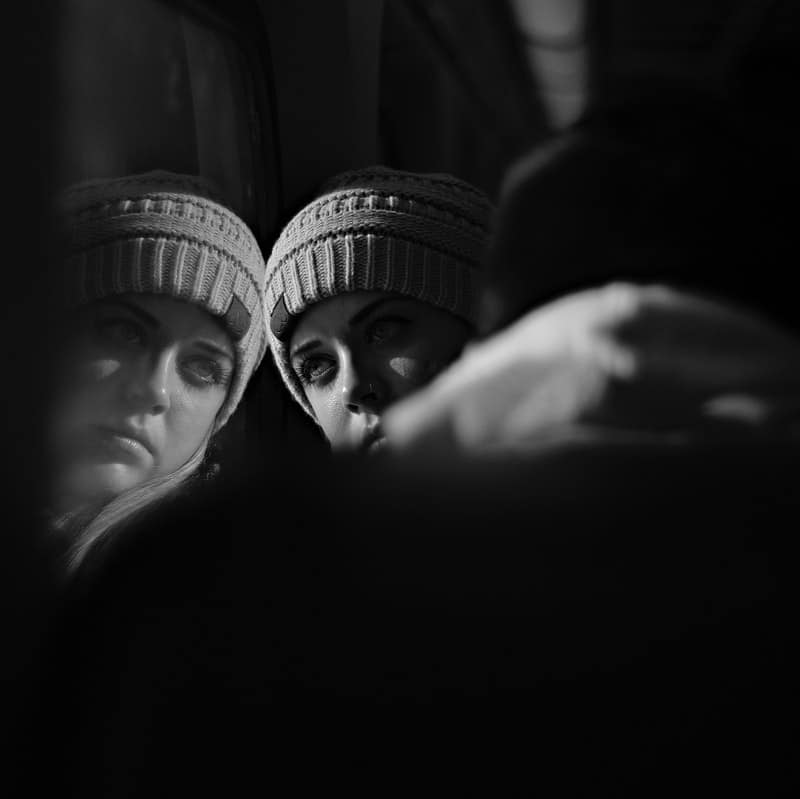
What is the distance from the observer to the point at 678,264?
1.70 ft

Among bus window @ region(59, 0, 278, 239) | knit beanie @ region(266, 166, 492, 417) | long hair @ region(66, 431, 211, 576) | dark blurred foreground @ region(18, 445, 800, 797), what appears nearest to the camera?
dark blurred foreground @ region(18, 445, 800, 797)

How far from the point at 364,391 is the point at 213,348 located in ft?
0.79

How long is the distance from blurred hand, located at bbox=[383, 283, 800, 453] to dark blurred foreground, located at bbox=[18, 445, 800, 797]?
0.07 feet

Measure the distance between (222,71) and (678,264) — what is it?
1.02 m

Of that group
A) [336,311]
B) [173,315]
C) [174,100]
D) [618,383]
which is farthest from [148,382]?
[618,383]

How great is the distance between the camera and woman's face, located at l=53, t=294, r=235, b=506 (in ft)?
4.30

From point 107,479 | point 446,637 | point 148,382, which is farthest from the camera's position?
point 148,382

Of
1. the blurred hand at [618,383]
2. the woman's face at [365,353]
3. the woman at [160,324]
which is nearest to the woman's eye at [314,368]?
the woman's face at [365,353]

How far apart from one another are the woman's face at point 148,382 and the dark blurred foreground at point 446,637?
2.78 feet

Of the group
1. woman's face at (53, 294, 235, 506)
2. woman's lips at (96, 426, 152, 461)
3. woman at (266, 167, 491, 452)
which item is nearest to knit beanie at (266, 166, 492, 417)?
woman at (266, 167, 491, 452)

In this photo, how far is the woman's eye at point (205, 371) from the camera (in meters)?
1.44

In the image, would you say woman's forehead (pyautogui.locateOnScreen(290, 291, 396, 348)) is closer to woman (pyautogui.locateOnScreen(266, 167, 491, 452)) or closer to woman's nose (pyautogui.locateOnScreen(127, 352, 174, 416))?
woman (pyautogui.locateOnScreen(266, 167, 491, 452))

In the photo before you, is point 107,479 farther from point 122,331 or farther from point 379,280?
point 379,280

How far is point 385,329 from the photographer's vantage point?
1.41 meters
